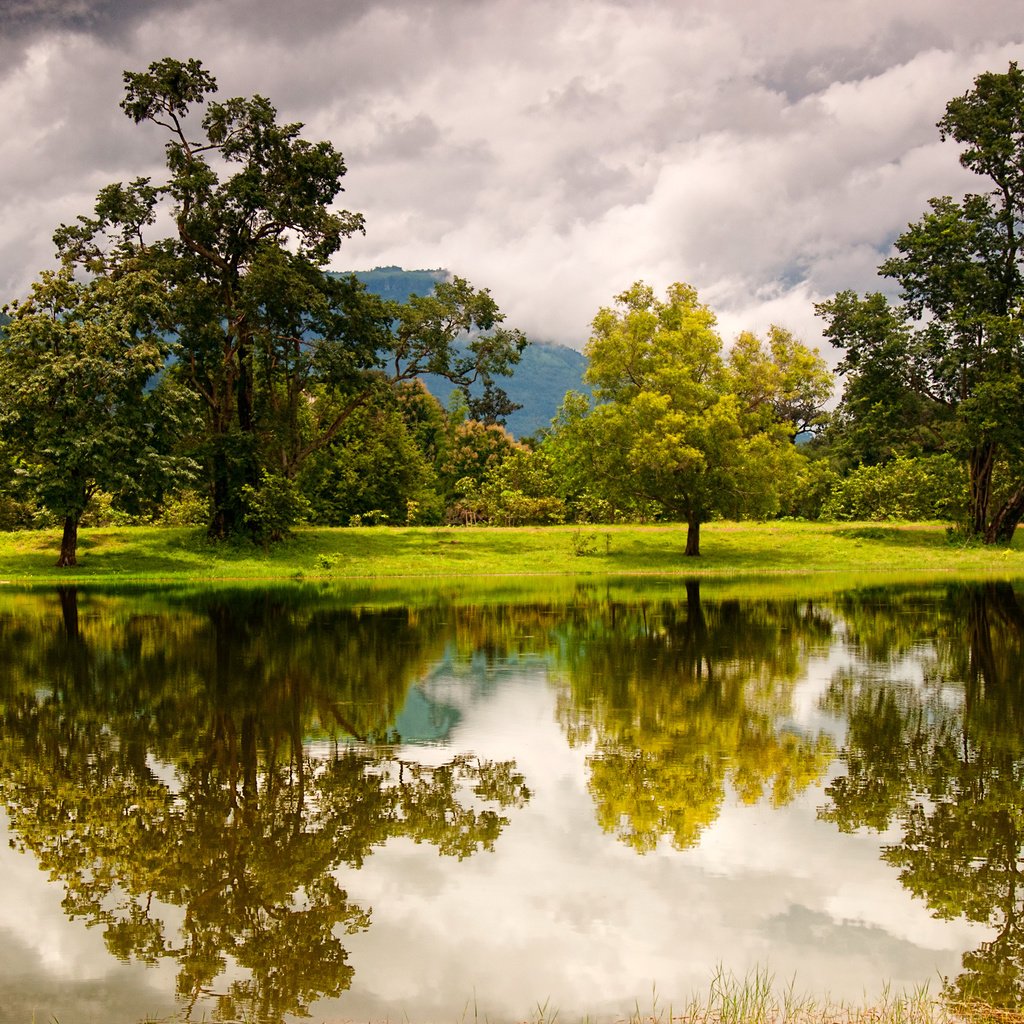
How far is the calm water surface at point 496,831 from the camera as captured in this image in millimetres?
7246

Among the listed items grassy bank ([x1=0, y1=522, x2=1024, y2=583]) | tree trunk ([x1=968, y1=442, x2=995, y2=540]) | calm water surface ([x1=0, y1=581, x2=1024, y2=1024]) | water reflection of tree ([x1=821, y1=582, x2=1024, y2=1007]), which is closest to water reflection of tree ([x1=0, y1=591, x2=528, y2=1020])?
calm water surface ([x1=0, y1=581, x2=1024, y2=1024])

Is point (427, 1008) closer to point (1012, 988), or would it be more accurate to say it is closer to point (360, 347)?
point (1012, 988)

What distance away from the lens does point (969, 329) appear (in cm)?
5444

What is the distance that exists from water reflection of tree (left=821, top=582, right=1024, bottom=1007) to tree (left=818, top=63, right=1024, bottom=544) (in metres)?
33.7

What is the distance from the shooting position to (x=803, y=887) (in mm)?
8688

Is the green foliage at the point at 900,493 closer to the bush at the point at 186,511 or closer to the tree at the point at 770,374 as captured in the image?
the tree at the point at 770,374

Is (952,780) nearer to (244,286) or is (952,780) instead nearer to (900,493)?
(244,286)

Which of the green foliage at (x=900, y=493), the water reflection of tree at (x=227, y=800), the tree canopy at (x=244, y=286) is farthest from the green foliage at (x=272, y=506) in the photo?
the green foliage at (x=900, y=493)

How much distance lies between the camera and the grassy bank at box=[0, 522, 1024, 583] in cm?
4584

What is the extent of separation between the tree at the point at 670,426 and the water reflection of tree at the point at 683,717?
20.9m

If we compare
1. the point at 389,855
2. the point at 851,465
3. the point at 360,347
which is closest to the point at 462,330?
the point at 360,347

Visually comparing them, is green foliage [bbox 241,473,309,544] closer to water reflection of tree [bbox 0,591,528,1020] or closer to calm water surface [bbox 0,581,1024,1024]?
water reflection of tree [bbox 0,591,528,1020]

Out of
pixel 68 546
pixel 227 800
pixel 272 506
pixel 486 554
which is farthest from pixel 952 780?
pixel 68 546

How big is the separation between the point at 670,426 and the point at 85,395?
25.8m
